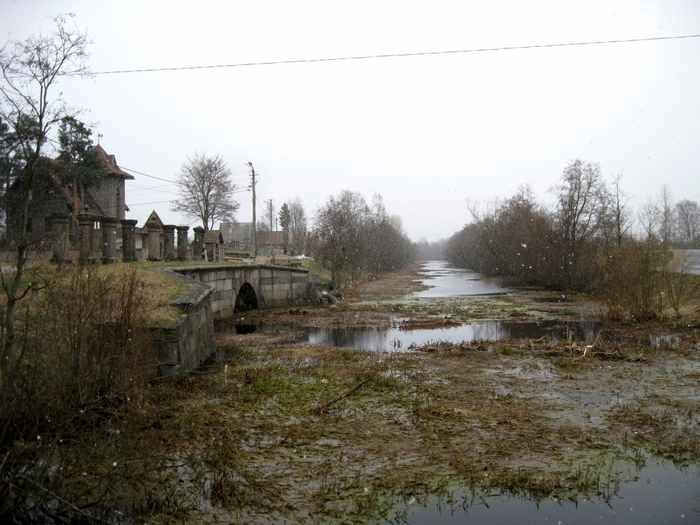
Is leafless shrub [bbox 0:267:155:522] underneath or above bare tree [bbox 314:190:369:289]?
underneath

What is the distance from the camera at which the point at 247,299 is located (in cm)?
2439

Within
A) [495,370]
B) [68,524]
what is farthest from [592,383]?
[68,524]

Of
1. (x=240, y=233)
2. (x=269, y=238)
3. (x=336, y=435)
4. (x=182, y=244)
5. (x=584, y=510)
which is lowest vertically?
(x=584, y=510)

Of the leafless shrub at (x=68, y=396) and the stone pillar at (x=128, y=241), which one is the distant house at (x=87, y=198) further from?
the leafless shrub at (x=68, y=396)

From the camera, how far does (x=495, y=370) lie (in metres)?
11.0

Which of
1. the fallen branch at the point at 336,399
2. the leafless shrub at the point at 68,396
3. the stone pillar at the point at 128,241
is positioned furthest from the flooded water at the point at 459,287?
the leafless shrub at the point at 68,396

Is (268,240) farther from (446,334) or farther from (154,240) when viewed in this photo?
(446,334)

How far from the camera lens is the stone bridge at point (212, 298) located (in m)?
9.70

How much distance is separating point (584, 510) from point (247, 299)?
66.7ft

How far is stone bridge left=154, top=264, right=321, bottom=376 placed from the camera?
31.8 feet

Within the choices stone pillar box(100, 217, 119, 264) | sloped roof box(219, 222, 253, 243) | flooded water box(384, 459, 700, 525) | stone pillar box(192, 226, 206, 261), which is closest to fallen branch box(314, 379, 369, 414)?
flooded water box(384, 459, 700, 525)

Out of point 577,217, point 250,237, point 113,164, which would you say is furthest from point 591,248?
point 250,237

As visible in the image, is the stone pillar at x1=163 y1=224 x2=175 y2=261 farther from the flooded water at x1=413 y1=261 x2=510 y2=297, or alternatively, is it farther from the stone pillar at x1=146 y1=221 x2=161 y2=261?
the flooded water at x1=413 y1=261 x2=510 y2=297

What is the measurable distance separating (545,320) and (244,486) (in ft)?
57.1
